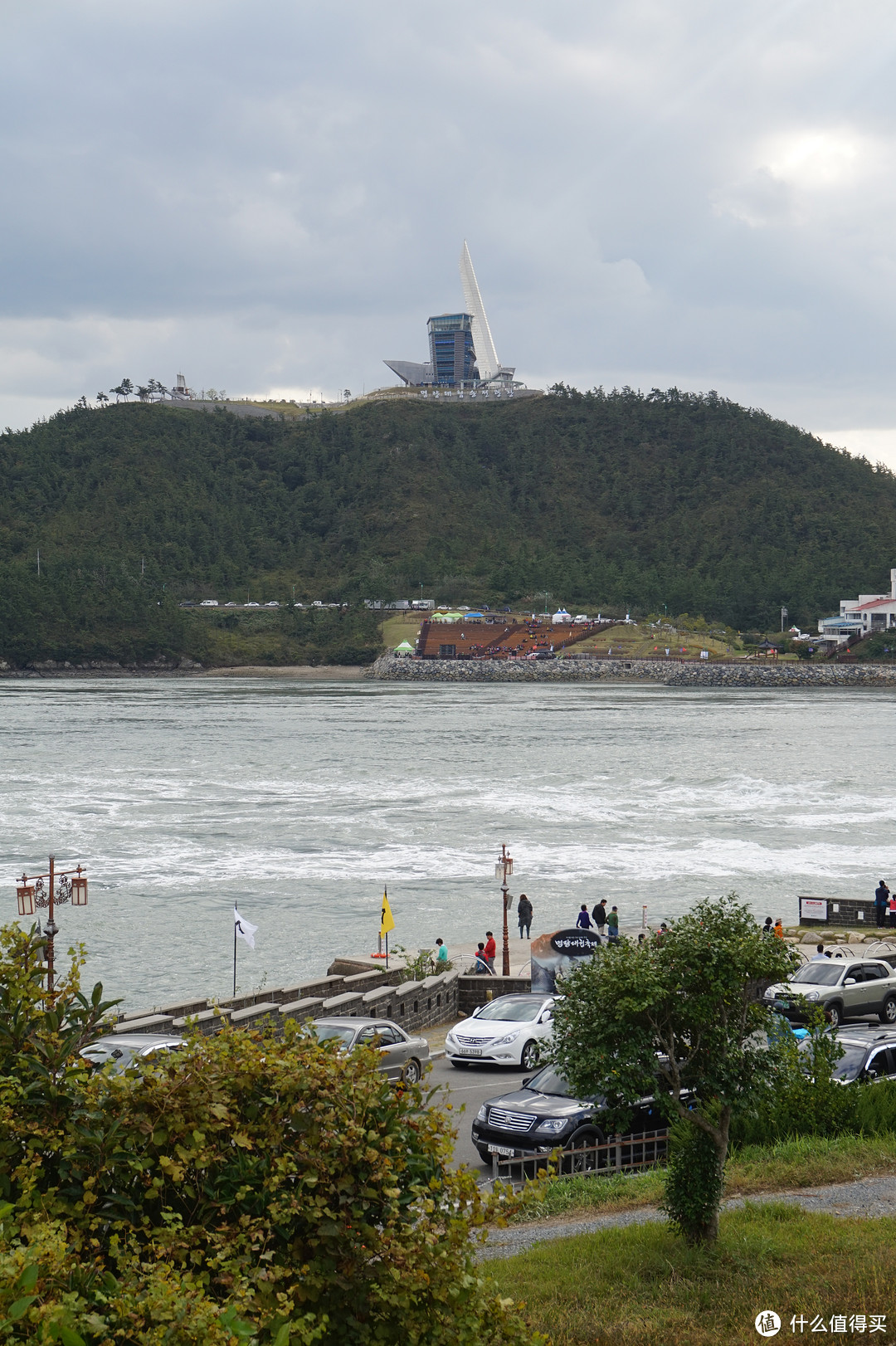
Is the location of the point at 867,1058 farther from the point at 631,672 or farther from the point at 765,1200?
the point at 631,672

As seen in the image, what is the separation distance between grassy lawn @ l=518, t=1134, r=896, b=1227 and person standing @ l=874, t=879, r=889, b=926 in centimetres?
1565

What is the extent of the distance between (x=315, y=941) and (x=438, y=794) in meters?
21.5

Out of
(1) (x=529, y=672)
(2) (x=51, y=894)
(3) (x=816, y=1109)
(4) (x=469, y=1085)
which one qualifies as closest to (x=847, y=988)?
(4) (x=469, y=1085)

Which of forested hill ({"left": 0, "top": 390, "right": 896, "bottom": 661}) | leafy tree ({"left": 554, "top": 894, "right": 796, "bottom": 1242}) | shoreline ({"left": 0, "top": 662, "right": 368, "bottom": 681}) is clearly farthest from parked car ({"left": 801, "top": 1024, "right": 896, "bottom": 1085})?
forested hill ({"left": 0, "top": 390, "right": 896, "bottom": 661})

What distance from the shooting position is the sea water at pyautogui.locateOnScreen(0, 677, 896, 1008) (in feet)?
89.7

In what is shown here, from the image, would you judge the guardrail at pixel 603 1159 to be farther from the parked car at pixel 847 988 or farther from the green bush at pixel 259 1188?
the green bush at pixel 259 1188

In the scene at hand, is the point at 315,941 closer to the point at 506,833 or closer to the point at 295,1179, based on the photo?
the point at 506,833

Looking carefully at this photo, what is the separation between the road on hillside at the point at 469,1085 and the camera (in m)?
11.5

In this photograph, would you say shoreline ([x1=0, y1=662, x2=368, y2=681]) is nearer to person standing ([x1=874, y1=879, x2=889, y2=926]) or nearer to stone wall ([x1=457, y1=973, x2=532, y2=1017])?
person standing ([x1=874, y1=879, x2=889, y2=926])

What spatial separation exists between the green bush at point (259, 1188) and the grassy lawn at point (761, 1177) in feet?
15.2

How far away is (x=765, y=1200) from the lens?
898cm

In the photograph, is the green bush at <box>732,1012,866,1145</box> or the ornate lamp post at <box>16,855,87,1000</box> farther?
the ornate lamp post at <box>16,855,87,1000</box>

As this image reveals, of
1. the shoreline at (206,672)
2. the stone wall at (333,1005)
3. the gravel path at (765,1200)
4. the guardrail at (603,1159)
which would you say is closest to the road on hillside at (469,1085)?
the guardrail at (603,1159)

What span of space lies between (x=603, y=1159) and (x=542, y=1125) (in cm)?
68
